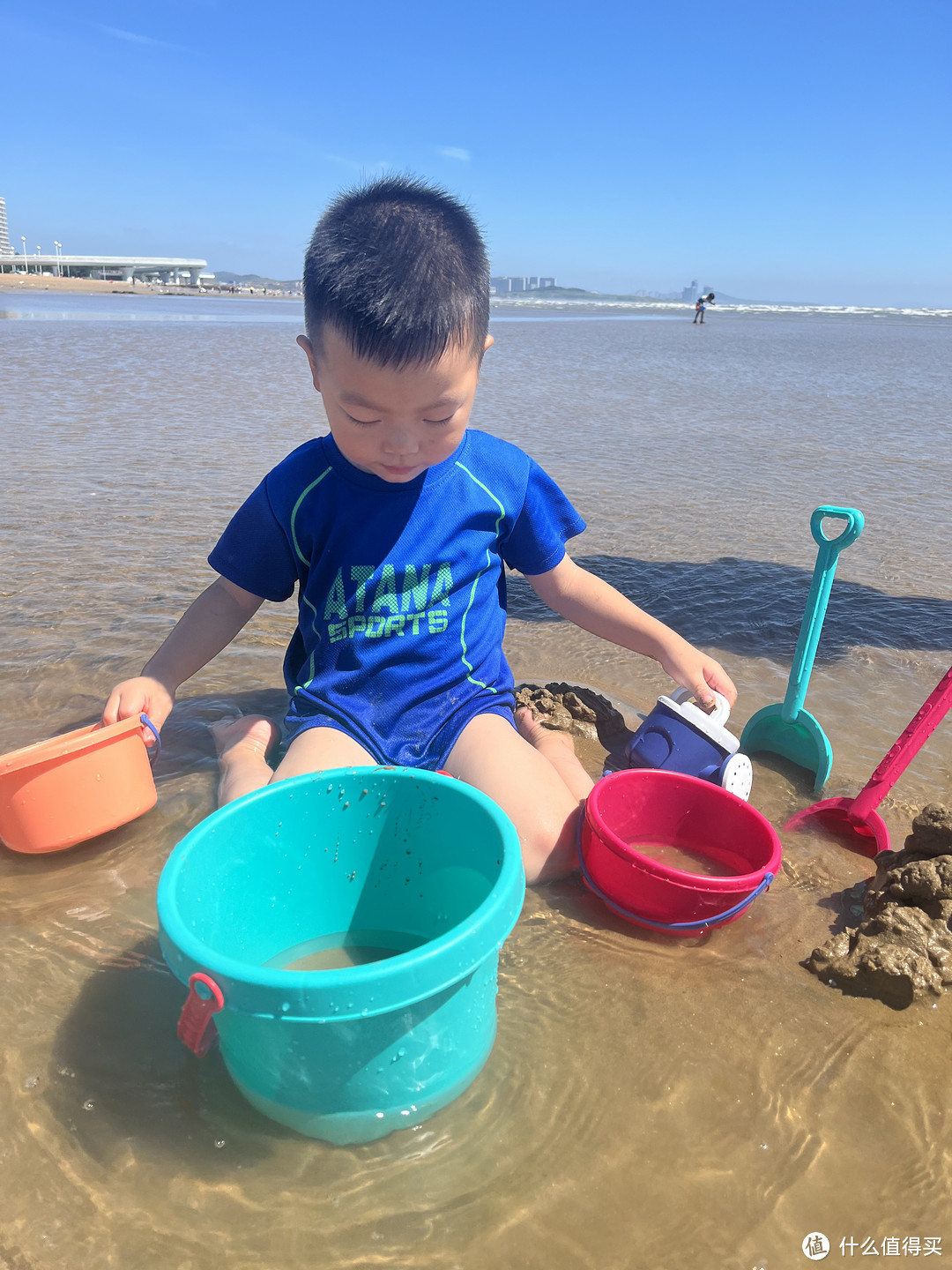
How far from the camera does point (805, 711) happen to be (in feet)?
7.91

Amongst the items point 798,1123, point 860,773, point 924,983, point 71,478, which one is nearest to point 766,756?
point 860,773

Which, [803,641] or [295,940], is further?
[803,641]

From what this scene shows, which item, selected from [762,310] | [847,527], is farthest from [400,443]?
[762,310]

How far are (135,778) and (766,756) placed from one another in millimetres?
1696

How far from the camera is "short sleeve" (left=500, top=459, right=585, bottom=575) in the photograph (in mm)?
2232

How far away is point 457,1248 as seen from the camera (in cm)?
116

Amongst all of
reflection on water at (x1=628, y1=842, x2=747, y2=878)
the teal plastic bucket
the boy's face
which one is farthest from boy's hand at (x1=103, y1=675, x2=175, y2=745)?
reflection on water at (x1=628, y1=842, x2=747, y2=878)

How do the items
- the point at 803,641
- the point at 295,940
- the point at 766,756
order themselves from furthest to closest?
the point at 766,756 < the point at 803,641 < the point at 295,940

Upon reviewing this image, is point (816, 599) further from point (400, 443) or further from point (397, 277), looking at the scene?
point (397, 277)

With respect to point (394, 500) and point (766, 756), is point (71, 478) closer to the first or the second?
point (394, 500)

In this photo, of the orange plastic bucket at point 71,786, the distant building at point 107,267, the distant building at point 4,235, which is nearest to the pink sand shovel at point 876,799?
the orange plastic bucket at point 71,786

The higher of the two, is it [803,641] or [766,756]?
[803,641]

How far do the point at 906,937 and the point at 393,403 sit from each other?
140 cm

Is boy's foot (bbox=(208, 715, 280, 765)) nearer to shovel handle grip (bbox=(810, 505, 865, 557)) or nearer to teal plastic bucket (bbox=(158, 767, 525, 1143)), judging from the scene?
teal plastic bucket (bbox=(158, 767, 525, 1143))
